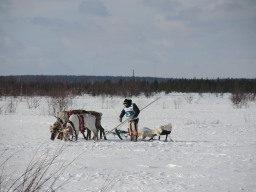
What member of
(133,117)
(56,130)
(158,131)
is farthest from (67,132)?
(158,131)

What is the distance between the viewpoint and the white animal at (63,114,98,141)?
31.0ft

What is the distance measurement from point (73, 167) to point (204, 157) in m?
3.16

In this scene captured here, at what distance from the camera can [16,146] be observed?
835 cm

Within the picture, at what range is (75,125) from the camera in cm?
960

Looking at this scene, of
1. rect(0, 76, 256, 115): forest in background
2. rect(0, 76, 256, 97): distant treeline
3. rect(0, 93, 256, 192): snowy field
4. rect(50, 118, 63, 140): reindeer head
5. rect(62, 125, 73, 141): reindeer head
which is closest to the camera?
rect(0, 93, 256, 192): snowy field

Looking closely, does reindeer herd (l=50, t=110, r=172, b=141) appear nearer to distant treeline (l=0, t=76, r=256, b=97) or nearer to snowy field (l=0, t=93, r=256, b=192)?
snowy field (l=0, t=93, r=256, b=192)

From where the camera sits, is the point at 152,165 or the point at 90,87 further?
the point at 90,87

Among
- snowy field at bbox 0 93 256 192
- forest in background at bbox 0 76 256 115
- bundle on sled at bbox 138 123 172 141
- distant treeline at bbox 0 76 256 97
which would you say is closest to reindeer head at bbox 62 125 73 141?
snowy field at bbox 0 93 256 192

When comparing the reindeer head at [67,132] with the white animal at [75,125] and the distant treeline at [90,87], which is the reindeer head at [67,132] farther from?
the distant treeline at [90,87]

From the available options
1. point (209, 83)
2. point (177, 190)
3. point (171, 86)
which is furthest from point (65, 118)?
point (209, 83)

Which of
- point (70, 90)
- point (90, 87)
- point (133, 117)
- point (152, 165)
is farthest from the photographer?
point (90, 87)

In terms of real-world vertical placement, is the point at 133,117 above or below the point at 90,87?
below

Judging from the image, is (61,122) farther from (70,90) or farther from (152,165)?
(70,90)

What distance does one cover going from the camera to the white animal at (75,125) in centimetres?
944
